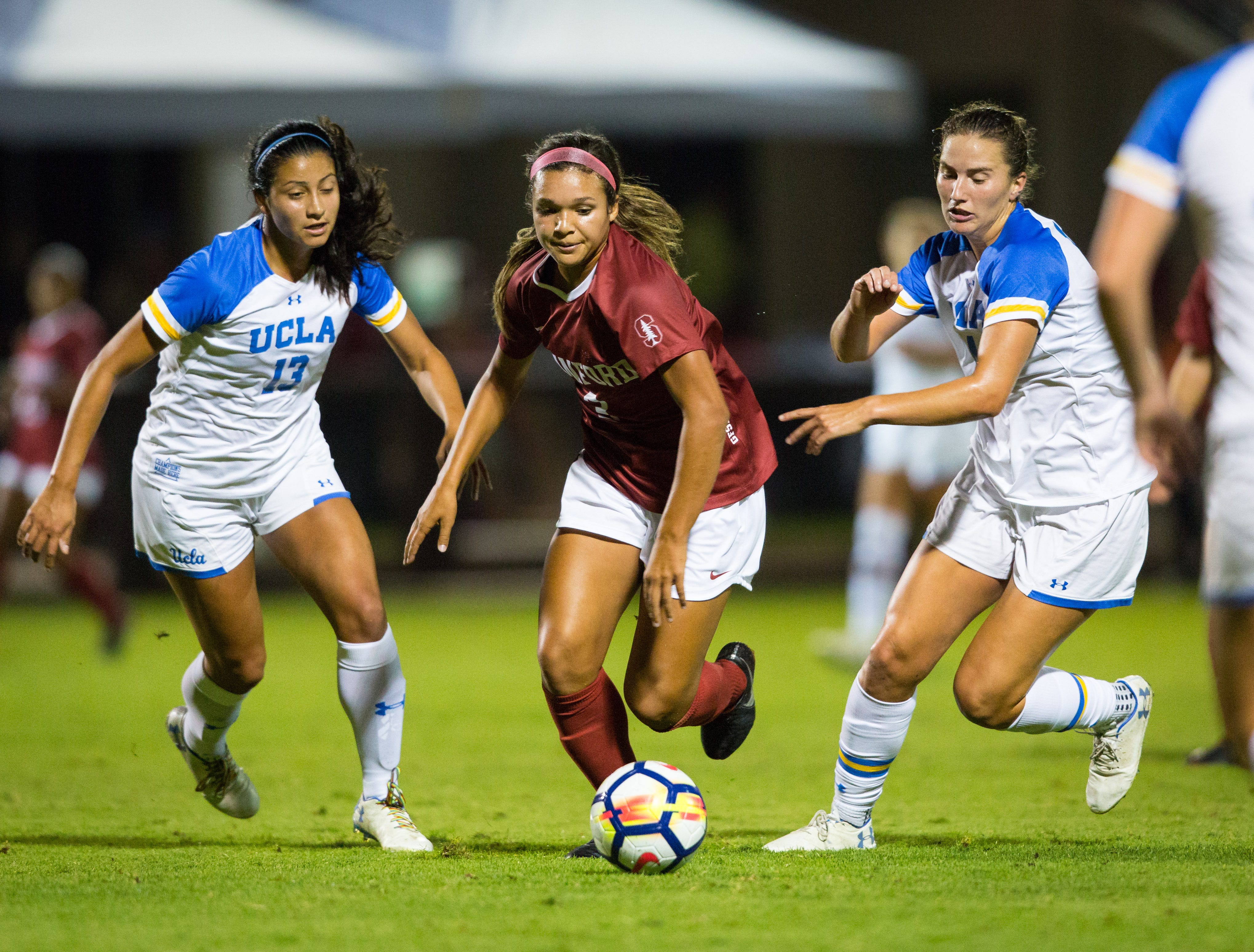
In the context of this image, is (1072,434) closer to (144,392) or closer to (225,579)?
(225,579)

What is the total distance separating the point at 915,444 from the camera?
845 centimetres

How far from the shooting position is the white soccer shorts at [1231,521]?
3219mm

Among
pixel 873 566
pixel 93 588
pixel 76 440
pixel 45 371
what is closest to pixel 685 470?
pixel 76 440

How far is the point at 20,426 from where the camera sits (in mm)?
9422

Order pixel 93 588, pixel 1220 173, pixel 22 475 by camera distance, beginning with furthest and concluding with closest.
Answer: pixel 22 475 < pixel 93 588 < pixel 1220 173

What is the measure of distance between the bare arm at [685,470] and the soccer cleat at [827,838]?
0.83 m

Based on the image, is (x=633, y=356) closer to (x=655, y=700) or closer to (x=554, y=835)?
(x=655, y=700)

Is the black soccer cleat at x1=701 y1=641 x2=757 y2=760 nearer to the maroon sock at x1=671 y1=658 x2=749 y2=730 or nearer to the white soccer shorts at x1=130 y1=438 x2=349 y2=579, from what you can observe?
the maroon sock at x1=671 y1=658 x2=749 y2=730

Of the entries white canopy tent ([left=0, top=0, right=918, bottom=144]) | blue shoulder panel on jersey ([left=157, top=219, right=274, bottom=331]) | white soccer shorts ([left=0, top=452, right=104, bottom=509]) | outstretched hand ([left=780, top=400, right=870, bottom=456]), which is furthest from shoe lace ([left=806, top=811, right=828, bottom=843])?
white canopy tent ([left=0, top=0, right=918, bottom=144])

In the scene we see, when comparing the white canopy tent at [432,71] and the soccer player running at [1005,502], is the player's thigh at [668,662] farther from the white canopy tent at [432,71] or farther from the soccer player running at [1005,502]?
the white canopy tent at [432,71]

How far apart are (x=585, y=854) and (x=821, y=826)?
2.19ft

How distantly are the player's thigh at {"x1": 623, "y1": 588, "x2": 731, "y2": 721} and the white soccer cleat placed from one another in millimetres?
1199

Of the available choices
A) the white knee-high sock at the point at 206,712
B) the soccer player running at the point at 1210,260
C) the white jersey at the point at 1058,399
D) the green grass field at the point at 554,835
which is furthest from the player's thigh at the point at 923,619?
the white knee-high sock at the point at 206,712

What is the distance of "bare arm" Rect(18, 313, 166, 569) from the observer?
4273 mm
